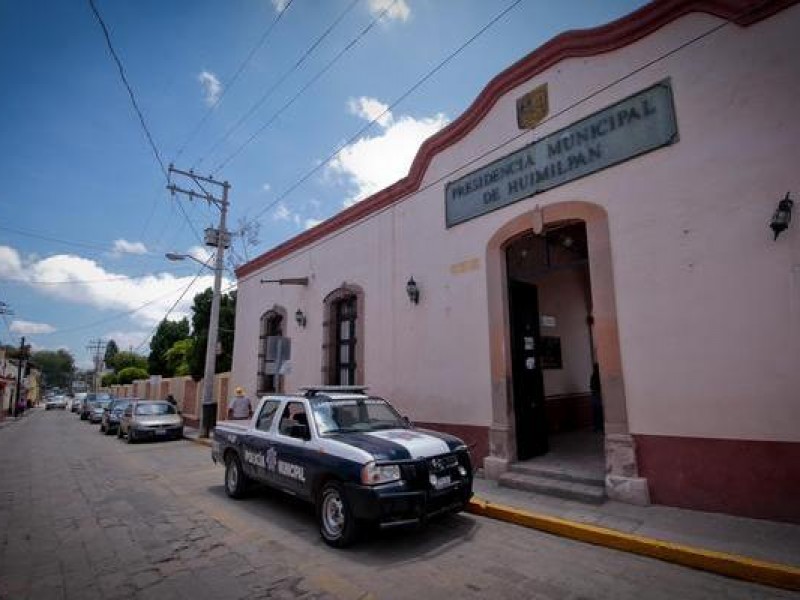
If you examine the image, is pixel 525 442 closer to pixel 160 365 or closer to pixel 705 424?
pixel 705 424

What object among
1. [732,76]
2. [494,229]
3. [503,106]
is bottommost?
[494,229]

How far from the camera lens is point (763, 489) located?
4844mm

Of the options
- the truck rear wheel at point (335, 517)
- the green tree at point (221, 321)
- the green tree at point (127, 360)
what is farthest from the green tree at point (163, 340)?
the truck rear wheel at point (335, 517)

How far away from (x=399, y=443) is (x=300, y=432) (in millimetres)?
1434

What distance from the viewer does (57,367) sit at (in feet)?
396

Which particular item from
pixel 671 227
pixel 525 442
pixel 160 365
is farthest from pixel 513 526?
pixel 160 365

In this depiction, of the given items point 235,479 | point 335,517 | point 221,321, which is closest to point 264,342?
point 235,479

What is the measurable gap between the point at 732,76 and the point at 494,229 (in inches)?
155

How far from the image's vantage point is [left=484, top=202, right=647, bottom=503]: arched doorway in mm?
6184

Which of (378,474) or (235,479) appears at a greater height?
(378,474)

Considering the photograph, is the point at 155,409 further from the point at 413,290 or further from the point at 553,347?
the point at 553,347

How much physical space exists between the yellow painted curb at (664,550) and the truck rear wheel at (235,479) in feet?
12.6

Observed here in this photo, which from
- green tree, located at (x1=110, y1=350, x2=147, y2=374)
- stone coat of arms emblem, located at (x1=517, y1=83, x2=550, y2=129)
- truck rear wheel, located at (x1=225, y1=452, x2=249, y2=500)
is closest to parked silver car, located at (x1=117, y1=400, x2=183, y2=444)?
truck rear wheel, located at (x1=225, y1=452, x2=249, y2=500)

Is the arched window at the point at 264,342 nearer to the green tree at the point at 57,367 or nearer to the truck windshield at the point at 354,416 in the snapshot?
the truck windshield at the point at 354,416
